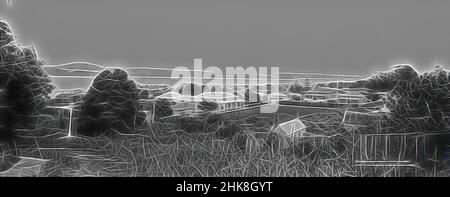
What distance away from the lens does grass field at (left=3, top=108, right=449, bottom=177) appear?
3606mm

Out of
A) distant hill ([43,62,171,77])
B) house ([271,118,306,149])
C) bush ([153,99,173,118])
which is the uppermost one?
distant hill ([43,62,171,77])

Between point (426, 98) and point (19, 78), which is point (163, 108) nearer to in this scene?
point (19, 78)

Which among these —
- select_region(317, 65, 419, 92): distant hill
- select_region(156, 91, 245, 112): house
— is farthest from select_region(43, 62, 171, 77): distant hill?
select_region(317, 65, 419, 92): distant hill

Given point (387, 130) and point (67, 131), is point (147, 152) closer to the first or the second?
point (67, 131)

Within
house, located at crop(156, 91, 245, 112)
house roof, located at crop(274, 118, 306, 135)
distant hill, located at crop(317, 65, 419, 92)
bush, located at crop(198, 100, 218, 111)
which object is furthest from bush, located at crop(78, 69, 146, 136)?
distant hill, located at crop(317, 65, 419, 92)

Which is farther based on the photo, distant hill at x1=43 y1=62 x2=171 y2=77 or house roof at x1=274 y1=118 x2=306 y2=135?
house roof at x1=274 y1=118 x2=306 y2=135

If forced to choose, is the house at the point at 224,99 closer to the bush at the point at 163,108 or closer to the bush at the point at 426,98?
the bush at the point at 163,108

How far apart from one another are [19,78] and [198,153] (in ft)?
4.90

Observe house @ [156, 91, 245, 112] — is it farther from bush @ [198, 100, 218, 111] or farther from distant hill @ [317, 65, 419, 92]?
distant hill @ [317, 65, 419, 92]

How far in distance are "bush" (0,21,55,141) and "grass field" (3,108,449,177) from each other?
0.84 ft

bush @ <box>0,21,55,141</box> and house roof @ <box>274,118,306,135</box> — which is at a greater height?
bush @ <box>0,21,55,141</box>

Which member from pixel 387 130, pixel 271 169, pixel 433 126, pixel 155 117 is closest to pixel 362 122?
pixel 387 130

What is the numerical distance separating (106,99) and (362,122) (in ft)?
6.59

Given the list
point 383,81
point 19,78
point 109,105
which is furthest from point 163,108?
point 383,81
